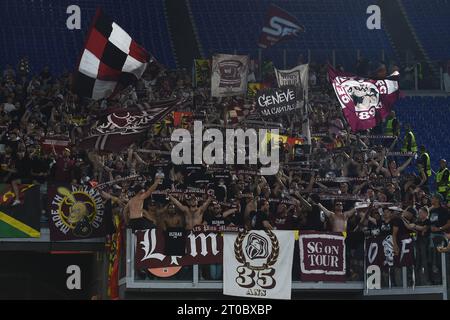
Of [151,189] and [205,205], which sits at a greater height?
[151,189]

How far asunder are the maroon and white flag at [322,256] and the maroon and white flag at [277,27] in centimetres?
963

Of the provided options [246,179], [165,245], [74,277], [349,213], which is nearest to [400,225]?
[349,213]

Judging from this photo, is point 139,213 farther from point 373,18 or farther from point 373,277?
point 373,18

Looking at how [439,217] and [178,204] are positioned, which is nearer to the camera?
[178,204]

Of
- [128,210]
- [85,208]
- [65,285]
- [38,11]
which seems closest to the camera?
[128,210]

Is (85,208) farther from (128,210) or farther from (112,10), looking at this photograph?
(112,10)

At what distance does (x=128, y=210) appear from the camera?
20.0 m

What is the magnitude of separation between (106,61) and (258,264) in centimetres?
489

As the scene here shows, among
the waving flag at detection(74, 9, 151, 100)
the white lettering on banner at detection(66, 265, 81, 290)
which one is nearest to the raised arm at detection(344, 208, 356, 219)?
the waving flag at detection(74, 9, 151, 100)

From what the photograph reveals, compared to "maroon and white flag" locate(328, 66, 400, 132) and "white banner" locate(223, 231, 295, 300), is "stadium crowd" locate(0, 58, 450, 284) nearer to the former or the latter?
"white banner" locate(223, 231, 295, 300)

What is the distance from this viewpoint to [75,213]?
21469 mm

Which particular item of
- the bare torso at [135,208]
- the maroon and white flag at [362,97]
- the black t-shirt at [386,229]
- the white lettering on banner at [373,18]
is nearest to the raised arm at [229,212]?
the bare torso at [135,208]

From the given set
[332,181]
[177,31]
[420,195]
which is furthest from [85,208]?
[177,31]

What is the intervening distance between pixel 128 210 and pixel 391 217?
4775 millimetres
